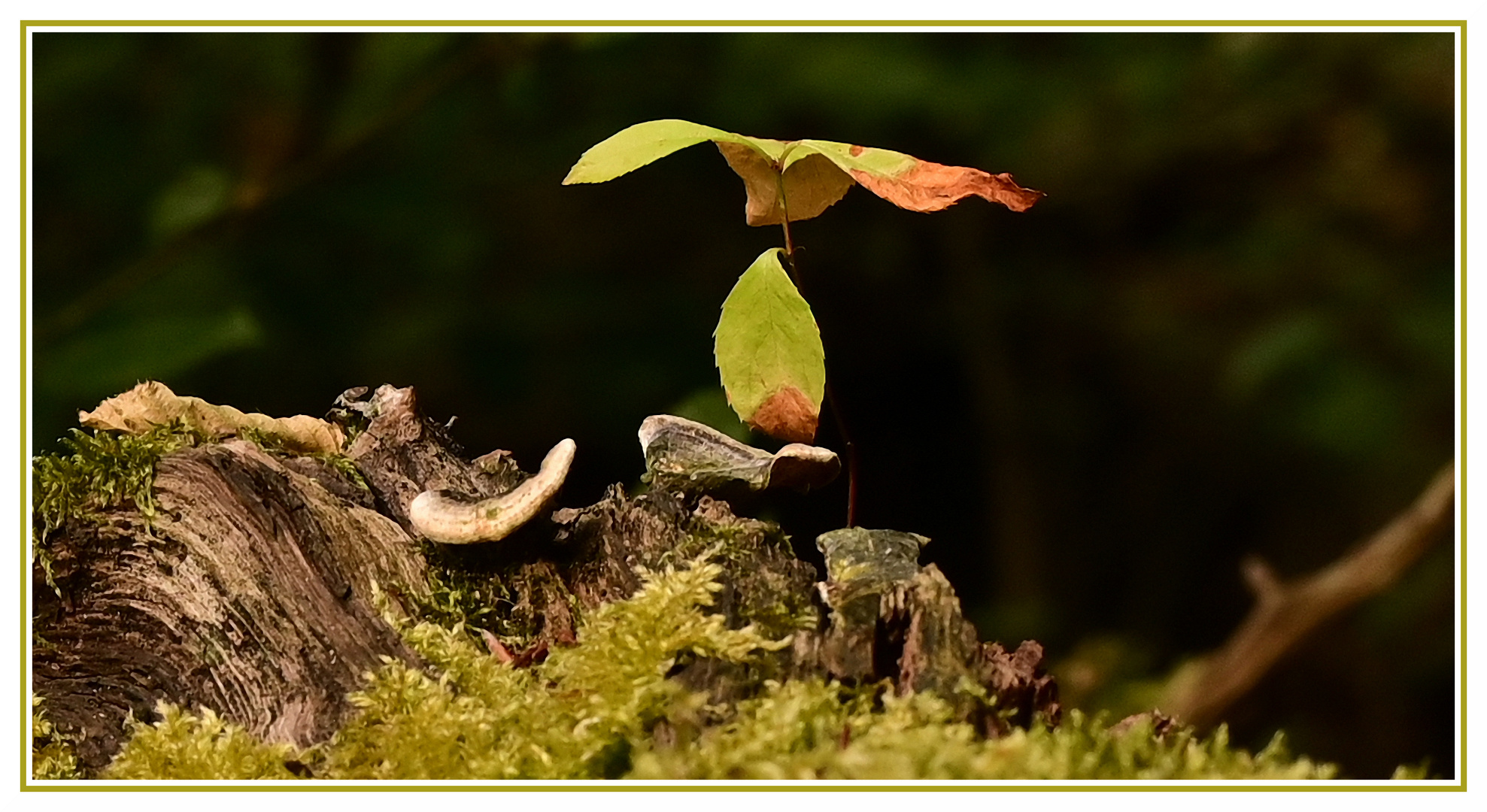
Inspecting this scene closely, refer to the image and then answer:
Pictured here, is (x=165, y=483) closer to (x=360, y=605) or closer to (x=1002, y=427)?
(x=360, y=605)

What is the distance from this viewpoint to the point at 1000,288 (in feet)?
14.8

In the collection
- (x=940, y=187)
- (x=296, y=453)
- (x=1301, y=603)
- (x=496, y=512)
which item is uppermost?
(x=940, y=187)

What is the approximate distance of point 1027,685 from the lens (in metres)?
1.25

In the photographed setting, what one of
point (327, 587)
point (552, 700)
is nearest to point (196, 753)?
point (327, 587)

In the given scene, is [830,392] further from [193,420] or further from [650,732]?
[193,420]

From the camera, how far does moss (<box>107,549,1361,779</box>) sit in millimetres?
1110

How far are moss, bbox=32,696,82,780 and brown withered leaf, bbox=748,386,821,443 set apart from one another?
0.77 metres

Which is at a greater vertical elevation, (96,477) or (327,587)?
(96,477)

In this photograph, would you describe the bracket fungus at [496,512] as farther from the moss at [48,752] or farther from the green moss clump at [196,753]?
the moss at [48,752]

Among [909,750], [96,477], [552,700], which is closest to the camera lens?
[909,750]

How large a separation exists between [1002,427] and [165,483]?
10.8 feet

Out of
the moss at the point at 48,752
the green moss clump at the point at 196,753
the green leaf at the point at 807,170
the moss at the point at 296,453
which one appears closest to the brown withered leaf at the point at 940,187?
the green leaf at the point at 807,170

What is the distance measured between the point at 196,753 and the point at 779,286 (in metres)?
0.70

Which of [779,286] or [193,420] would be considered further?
[193,420]
